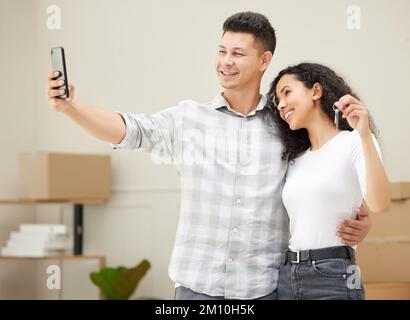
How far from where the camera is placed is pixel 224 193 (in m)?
1.49

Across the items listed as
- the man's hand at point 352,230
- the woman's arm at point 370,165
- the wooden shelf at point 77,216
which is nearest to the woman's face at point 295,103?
the woman's arm at point 370,165

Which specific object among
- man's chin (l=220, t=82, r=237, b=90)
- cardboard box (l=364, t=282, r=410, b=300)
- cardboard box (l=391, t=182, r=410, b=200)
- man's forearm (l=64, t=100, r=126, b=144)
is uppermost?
man's chin (l=220, t=82, r=237, b=90)

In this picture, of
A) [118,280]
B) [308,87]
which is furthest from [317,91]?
[118,280]

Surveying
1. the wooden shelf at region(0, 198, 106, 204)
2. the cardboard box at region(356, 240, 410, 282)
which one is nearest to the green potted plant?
the wooden shelf at region(0, 198, 106, 204)

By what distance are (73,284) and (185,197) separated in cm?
177

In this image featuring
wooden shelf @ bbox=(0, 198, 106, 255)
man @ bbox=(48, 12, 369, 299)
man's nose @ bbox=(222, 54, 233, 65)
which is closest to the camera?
man @ bbox=(48, 12, 369, 299)

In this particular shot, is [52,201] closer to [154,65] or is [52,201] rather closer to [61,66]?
[154,65]

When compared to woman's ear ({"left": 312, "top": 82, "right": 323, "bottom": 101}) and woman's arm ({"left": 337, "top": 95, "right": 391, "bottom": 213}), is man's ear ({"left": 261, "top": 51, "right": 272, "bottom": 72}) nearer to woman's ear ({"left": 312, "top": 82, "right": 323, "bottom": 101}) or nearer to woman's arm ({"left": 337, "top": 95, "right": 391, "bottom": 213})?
woman's ear ({"left": 312, "top": 82, "right": 323, "bottom": 101})

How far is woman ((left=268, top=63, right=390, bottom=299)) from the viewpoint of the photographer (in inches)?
54.0

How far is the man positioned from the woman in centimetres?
4

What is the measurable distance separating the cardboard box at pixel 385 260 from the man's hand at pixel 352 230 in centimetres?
37

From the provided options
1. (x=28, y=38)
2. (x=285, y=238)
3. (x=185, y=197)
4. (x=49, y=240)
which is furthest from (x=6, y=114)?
(x=285, y=238)

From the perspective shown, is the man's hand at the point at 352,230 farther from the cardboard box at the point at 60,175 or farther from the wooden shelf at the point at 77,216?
the wooden shelf at the point at 77,216

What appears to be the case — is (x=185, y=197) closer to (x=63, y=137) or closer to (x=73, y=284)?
(x=63, y=137)
